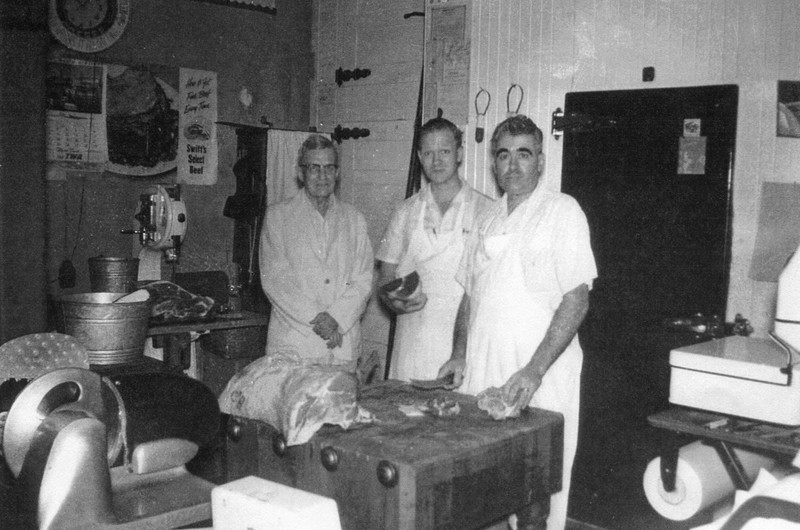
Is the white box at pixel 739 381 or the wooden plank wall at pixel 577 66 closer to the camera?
the white box at pixel 739 381

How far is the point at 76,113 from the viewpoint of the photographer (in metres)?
5.70

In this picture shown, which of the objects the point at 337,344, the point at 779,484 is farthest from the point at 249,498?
the point at 337,344

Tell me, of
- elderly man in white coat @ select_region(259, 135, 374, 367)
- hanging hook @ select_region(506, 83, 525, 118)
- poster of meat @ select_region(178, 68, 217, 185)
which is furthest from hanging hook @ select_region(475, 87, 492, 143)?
poster of meat @ select_region(178, 68, 217, 185)

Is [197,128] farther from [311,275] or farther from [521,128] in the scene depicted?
[521,128]

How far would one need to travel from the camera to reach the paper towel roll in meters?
2.99

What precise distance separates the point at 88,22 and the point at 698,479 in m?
4.94

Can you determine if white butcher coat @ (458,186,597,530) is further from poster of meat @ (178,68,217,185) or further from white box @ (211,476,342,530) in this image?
poster of meat @ (178,68,217,185)

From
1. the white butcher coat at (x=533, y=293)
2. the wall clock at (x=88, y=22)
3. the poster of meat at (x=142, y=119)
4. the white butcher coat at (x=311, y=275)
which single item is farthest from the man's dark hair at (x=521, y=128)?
the wall clock at (x=88, y=22)

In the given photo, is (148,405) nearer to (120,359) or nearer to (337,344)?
(120,359)

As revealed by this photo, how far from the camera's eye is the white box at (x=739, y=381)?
2.60 meters

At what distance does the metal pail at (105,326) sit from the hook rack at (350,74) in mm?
3247

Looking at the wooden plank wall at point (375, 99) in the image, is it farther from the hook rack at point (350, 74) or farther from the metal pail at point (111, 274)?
the metal pail at point (111, 274)

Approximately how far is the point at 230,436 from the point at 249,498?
80 centimetres

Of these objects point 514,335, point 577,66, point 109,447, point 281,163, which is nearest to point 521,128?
point 514,335
